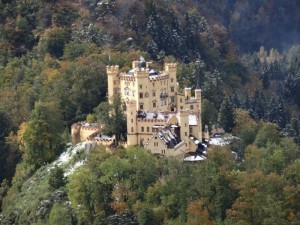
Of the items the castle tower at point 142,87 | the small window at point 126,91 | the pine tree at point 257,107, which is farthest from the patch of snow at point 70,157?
the pine tree at point 257,107

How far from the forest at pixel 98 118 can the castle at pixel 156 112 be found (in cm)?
215

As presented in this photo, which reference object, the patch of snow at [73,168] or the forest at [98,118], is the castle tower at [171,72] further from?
the patch of snow at [73,168]

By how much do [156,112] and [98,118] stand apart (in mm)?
8420

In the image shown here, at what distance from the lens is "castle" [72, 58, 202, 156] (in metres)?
102

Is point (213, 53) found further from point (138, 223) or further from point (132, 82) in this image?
point (138, 223)

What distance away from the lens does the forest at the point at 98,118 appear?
9606 cm

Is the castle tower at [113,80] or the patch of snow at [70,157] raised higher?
the castle tower at [113,80]

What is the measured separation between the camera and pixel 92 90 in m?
120

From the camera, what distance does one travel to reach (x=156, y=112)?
10469cm

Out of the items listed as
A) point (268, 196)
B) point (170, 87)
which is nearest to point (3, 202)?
point (170, 87)

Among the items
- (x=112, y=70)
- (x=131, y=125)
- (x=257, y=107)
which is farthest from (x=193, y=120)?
(x=257, y=107)

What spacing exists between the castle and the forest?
7.06 ft

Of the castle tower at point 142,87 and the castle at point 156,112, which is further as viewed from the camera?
the castle tower at point 142,87

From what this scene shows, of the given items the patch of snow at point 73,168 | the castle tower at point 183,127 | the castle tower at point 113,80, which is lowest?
the patch of snow at point 73,168
